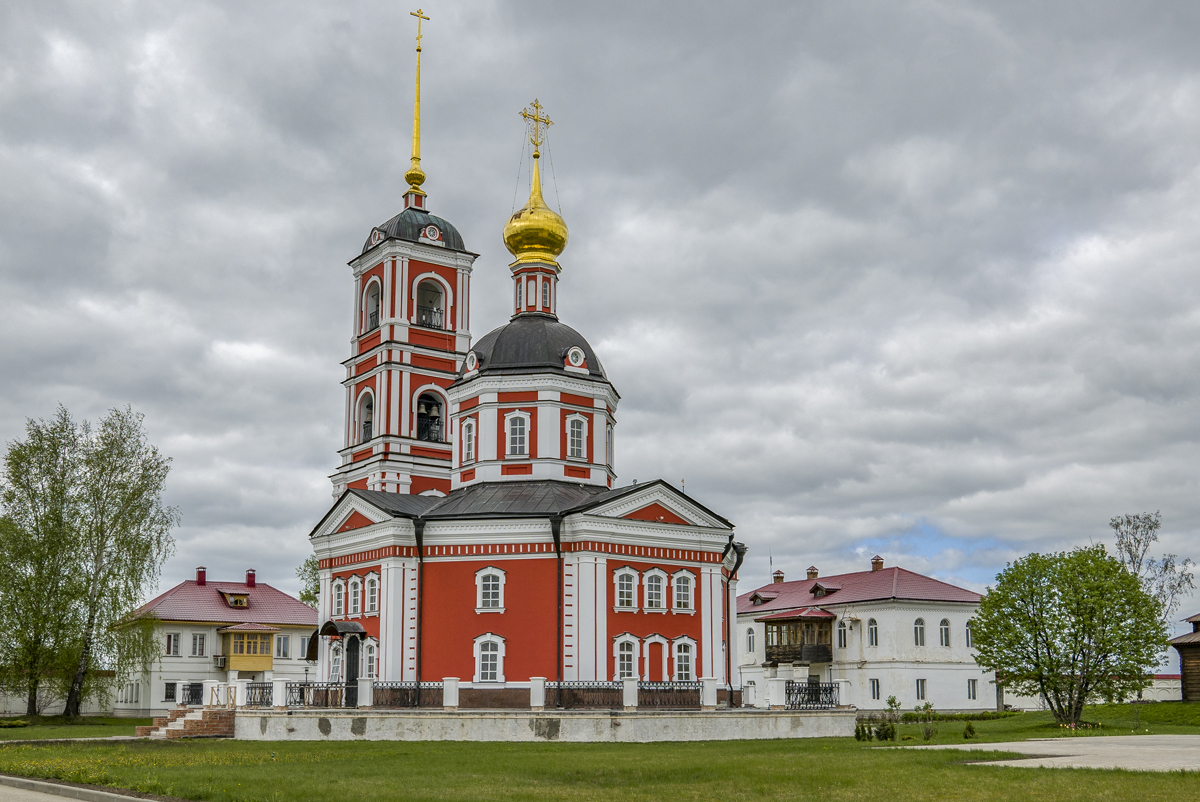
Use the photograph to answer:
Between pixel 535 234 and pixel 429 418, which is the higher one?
pixel 535 234

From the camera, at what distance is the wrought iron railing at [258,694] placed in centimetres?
2962

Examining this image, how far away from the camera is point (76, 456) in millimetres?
42469

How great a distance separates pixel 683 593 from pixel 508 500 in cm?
563

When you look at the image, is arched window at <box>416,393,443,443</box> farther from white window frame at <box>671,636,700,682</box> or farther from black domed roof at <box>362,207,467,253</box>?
white window frame at <box>671,636,700,682</box>

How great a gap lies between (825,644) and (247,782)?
1530 inches

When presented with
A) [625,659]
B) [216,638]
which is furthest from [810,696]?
[216,638]

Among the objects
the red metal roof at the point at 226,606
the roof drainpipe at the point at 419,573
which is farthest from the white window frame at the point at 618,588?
the red metal roof at the point at 226,606

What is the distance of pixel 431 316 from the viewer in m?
41.6

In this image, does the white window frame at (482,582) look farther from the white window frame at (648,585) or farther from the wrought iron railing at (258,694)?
the wrought iron railing at (258,694)

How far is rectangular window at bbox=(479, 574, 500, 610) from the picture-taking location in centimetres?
3070

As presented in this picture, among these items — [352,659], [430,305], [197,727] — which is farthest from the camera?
[430,305]

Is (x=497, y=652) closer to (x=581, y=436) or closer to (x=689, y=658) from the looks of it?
(x=689, y=658)

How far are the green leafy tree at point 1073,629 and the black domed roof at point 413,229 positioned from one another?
22.8 m

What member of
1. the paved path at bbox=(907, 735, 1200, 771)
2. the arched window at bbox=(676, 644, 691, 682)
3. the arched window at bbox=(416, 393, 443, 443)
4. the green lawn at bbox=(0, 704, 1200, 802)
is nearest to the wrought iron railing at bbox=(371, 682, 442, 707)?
the green lawn at bbox=(0, 704, 1200, 802)
